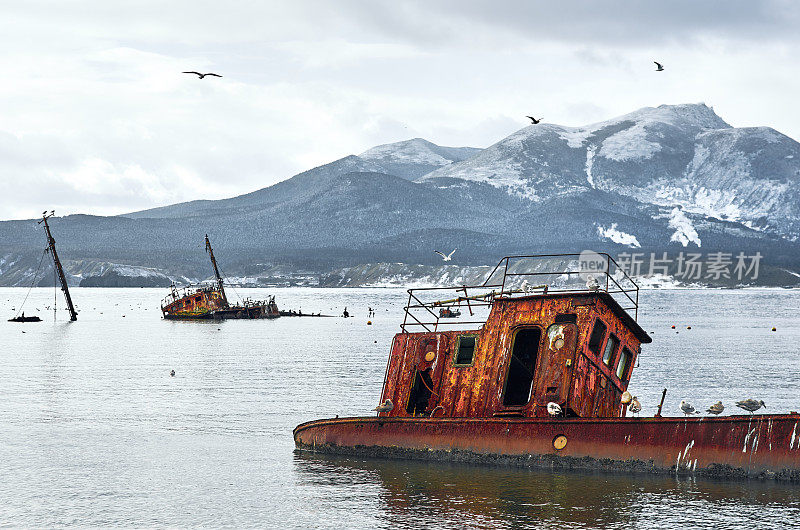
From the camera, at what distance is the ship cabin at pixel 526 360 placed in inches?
1062

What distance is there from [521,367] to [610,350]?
107 inches

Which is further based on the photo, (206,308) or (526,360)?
(206,308)

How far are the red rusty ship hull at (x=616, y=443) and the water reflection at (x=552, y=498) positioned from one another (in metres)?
0.34

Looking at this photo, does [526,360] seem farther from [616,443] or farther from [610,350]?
[616,443]

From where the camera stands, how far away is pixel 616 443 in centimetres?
2562

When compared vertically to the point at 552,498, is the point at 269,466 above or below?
below

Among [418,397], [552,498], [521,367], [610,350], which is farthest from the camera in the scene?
[418,397]

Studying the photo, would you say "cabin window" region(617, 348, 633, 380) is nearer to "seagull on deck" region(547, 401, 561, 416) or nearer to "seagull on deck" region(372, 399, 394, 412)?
"seagull on deck" region(547, 401, 561, 416)

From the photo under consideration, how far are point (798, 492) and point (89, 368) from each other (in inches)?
2133

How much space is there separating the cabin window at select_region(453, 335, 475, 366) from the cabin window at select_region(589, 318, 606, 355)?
3.64 metres

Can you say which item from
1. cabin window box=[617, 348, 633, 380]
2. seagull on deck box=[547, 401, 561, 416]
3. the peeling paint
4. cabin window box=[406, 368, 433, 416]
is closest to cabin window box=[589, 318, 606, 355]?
cabin window box=[617, 348, 633, 380]

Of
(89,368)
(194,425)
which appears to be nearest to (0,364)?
(89,368)

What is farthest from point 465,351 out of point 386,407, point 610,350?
point 610,350

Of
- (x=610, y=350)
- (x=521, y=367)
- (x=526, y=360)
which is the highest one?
(x=610, y=350)
